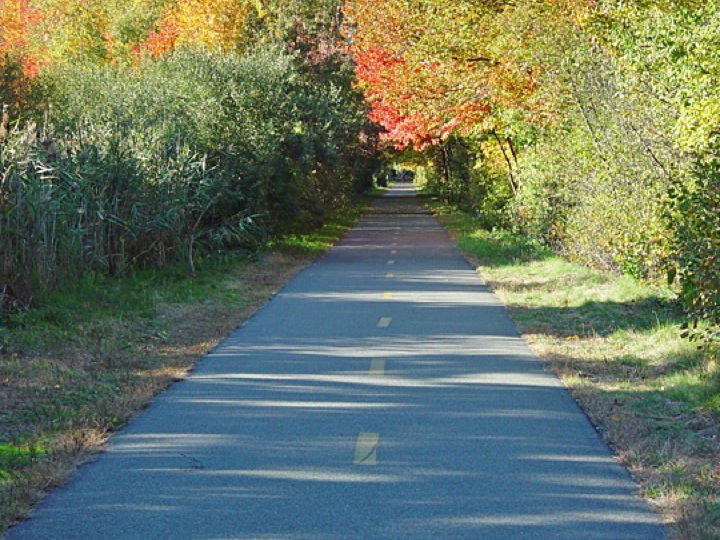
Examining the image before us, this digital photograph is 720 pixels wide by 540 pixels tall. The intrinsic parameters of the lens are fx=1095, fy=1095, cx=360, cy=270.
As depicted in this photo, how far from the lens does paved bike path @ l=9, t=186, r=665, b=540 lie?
5973mm

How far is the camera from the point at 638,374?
35.4 feet

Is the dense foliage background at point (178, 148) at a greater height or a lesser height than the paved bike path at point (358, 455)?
greater

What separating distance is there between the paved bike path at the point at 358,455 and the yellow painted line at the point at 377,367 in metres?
0.04

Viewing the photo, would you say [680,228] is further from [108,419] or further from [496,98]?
[496,98]

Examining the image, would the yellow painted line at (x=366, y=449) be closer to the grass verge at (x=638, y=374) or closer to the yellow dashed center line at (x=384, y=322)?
the grass verge at (x=638, y=374)

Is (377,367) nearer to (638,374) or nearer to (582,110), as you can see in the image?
(638,374)

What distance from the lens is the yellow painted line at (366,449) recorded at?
289 inches

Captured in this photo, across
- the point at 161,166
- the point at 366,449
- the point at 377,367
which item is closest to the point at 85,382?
the point at 377,367

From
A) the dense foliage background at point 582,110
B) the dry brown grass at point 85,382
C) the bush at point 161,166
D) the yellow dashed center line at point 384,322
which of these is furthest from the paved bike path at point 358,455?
the bush at point 161,166

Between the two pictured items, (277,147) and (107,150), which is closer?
(107,150)

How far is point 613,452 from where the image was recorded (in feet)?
25.3

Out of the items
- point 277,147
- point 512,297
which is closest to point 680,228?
point 512,297

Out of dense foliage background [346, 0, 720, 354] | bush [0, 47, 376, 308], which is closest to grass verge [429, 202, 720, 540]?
dense foliage background [346, 0, 720, 354]

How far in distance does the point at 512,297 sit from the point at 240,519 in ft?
39.4
